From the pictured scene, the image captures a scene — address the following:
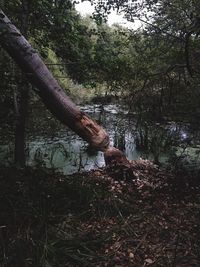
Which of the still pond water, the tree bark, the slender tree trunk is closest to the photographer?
the tree bark

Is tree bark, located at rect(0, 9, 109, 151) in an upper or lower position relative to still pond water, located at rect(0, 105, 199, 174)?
upper

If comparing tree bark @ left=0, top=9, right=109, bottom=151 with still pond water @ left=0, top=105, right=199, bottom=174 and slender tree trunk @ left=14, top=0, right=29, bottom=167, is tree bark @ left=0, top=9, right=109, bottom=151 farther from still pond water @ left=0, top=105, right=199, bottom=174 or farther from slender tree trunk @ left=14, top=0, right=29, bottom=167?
still pond water @ left=0, top=105, right=199, bottom=174

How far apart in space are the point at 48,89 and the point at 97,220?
5.05 feet

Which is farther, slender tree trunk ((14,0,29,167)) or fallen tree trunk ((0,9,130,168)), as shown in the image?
slender tree trunk ((14,0,29,167))

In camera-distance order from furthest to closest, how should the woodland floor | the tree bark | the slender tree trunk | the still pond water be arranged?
the still pond water
the slender tree trunk
the tree bark
the woodland floor

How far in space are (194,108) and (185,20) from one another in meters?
1.54

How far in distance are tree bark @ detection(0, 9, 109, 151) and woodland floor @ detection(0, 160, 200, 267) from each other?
1.76 ft

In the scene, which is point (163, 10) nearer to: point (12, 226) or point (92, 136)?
point (92, 136)

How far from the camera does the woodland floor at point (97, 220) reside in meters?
2.66

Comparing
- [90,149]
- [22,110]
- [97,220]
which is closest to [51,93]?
[22,110]

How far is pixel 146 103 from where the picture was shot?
5.23 meters

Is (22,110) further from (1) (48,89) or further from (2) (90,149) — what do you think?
(2) (90,149)

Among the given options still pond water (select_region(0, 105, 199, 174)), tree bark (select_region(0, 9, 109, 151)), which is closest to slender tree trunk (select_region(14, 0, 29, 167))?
tree bark (select_region(0, 9, 109, 151))

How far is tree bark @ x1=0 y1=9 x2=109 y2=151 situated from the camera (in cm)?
358
